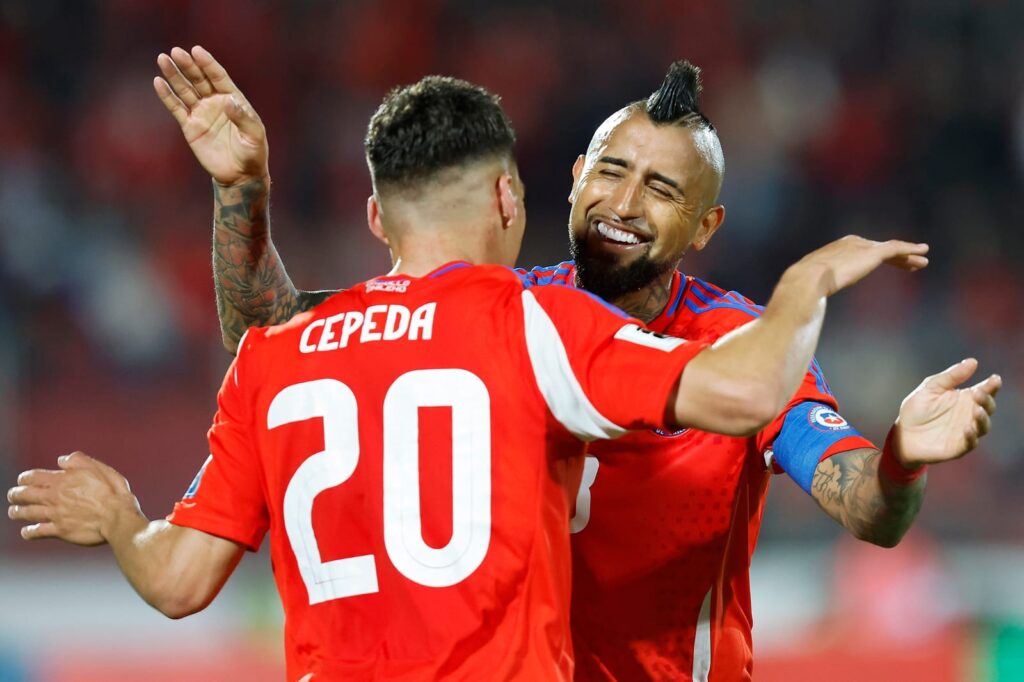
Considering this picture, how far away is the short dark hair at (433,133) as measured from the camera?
9.66ft

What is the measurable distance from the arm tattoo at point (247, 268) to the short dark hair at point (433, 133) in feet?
2.99

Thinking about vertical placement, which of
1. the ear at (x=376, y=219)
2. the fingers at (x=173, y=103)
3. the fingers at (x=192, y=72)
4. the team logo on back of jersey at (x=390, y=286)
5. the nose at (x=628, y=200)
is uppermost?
the fingers at (x=192, y=72)

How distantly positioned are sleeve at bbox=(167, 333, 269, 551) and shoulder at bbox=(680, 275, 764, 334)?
137 centimetres

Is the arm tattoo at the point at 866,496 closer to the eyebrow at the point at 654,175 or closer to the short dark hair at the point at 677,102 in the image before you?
the eyebrow at the point at 654,175

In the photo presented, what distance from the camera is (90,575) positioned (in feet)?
25.5

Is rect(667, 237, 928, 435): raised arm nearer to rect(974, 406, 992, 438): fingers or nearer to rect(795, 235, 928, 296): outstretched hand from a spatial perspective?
rect(795, 235, 928, 296): outstretched hand

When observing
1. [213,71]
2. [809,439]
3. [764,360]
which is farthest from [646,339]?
[213,71]

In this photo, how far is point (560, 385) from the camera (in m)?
2.68

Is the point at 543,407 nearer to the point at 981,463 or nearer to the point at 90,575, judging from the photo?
the point at 90,575

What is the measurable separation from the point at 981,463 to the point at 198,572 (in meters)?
7.23

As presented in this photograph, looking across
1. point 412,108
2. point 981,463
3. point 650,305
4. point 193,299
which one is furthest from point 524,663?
point 193,299

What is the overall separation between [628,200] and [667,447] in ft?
2.28

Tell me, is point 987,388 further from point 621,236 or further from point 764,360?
point 621,236

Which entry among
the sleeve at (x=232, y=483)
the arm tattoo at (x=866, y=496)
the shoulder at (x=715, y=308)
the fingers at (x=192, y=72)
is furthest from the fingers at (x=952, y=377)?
the fingers at (x=192, y=72)
